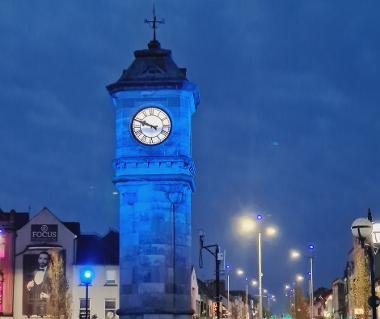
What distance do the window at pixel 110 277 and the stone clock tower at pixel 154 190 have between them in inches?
1803

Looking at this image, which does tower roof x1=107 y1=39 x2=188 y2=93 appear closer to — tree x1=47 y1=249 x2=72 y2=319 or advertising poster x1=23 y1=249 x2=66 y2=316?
tree x1=47 y1=249 x2=72 y2=319

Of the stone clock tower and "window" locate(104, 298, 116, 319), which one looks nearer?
the stone clock tower

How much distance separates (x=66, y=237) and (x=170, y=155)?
158 feet

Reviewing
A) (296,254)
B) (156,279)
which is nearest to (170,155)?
(156,279)

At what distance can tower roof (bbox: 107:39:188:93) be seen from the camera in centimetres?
4491

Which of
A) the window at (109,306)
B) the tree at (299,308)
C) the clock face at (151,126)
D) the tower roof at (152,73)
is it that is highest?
the tower roof at (152,73)

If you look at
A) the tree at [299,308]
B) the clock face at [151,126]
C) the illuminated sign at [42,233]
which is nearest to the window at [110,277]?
the illuminated sign at [42,233]

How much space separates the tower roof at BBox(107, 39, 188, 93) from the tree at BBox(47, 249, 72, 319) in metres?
44.8

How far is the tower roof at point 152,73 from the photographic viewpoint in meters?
44.9

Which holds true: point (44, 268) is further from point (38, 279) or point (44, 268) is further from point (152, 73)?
point (152, 73)

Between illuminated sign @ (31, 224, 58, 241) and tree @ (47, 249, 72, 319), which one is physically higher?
illuminated sign @ (31, 224, 58, 241)

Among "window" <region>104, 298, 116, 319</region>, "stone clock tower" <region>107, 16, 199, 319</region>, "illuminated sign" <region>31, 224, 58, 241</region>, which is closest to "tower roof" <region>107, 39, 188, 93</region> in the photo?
"stone clock tower" <region>107, 16, 199, 319</region>

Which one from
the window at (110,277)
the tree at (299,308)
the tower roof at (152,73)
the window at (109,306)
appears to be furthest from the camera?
the tree at (299,308)

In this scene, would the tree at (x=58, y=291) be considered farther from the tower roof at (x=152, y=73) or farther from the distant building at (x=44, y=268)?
the tower roof at (x=152, y=73)
